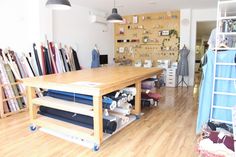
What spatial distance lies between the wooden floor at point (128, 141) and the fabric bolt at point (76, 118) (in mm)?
219

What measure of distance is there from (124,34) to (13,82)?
4.98 meters

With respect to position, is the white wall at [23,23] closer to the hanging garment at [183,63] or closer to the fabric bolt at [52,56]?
the fabric bolt at [52,56]

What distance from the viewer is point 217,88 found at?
292 centimetres

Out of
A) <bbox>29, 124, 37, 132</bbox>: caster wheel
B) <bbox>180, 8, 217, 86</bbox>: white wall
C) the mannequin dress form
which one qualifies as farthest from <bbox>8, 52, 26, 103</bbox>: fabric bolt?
<bbox>180, 8, 217, 86</bbox>: white wall

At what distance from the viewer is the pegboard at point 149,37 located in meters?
7.25

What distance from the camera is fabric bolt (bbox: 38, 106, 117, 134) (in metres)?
2.80

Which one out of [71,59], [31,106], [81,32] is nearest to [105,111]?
[31,106]

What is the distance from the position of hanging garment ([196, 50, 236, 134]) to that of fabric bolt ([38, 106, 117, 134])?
4.37 feet

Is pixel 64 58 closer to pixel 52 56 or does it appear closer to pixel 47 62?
pixel 52 56

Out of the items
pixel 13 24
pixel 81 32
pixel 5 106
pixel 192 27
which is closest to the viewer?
pixel 5 106

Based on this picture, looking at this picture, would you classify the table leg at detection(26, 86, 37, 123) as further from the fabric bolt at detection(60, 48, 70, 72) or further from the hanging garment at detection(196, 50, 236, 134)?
the hanging garment at detection(196, 50, 236, 134)

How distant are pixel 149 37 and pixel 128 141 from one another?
5493mm

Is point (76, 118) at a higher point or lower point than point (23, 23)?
lower

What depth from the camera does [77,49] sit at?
6.38 m
